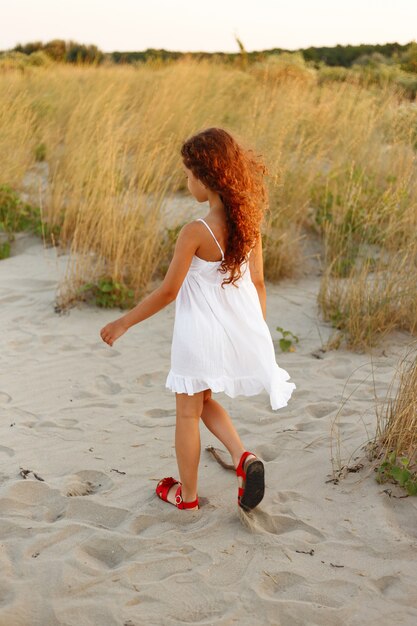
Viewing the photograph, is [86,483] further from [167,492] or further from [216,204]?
[216,204]

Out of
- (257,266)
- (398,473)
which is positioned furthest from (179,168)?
(398,473)

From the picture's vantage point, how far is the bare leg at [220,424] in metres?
3.34

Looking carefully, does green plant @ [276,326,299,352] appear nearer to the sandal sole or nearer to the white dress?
the white dress

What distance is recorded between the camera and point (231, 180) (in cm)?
309

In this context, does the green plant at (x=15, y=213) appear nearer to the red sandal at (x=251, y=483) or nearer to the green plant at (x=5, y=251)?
the green plant at (x=5, y=251)

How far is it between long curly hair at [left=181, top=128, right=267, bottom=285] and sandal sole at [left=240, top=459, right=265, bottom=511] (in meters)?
0.72

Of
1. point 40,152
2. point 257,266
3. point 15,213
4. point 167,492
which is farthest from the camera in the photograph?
point 40,152

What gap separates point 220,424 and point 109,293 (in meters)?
2.72

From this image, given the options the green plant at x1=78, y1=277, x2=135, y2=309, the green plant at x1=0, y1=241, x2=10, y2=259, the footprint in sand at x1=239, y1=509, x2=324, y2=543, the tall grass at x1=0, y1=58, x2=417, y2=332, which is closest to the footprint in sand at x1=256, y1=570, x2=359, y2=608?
the footprint in sand at x1=239, y1=509, x2=324, y2=543

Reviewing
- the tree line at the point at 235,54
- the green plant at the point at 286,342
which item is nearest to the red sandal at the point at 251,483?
the green plant at the point at 286,342

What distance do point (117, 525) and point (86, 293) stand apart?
292 centimetres

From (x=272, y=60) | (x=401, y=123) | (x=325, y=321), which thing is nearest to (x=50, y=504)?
(x=325, y=321)

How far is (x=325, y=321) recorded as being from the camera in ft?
19.1

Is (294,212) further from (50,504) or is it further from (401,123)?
(50,504)
